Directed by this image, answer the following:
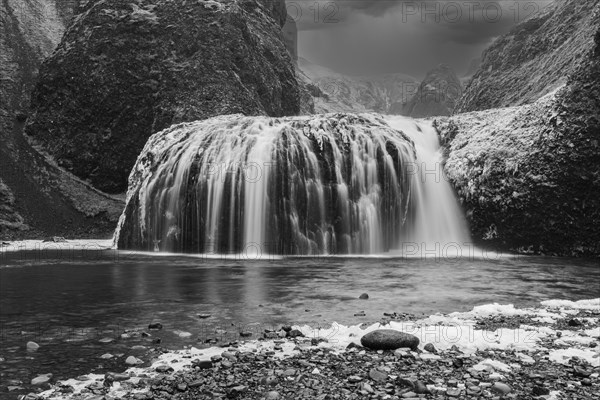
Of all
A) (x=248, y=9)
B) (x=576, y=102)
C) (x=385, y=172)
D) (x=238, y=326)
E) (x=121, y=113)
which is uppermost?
(x=248, y=9)

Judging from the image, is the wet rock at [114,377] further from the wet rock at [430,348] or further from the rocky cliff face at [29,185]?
the rocky cliff face at [29,185]

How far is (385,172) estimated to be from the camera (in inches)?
1087

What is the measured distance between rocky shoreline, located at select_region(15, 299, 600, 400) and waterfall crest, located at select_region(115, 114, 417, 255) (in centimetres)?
1735

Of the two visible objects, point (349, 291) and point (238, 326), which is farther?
point (349, 291)

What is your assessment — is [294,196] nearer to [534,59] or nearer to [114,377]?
[114,377]

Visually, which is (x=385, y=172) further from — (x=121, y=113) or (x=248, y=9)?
(x=248, y=9)

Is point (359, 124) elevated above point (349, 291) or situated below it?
above

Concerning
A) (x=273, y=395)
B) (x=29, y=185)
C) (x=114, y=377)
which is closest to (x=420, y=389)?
(x=273, y=395)

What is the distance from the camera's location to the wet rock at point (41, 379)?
5.68 metres

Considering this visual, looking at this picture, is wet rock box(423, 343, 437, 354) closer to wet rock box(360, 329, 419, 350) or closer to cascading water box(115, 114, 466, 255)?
wet rock box(360, 329, 419, 350)

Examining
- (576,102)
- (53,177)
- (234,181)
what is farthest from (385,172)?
(53,177)

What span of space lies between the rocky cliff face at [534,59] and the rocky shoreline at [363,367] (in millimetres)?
49479

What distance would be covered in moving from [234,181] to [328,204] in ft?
18.1

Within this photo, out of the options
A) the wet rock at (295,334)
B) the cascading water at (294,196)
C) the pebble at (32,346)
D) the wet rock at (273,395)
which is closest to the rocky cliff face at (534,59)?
the cascading water at (294,196)
